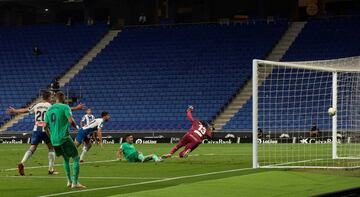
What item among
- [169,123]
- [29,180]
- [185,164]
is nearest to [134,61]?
[169,123]

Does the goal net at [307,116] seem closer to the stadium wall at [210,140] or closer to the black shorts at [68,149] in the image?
the stadium wall at [210,140]

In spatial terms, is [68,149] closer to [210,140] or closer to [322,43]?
[210,140]

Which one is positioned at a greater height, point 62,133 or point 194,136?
point 62,133

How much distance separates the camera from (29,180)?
59.0ft

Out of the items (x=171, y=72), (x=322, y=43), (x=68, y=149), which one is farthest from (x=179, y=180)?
(x=171, y=72)

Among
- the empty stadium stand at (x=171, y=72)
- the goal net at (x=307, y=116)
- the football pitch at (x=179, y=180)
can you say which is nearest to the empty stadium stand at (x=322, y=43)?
the empty stadium stand at (x=171, y=72)

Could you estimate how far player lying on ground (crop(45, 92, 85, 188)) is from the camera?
15.8m

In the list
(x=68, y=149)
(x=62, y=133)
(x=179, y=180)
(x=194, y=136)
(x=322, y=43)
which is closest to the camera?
(x=68, y=149)

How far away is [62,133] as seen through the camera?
15984 millimetres

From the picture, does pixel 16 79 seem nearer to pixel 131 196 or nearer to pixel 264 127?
pixel 264 127

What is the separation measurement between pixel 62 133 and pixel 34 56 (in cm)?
3849

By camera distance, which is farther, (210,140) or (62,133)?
(210,140)

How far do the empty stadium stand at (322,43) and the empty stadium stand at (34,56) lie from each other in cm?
1355

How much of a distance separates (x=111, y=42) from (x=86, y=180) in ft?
117
